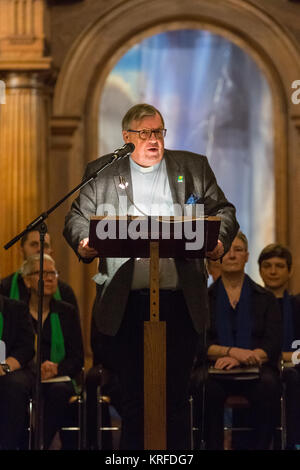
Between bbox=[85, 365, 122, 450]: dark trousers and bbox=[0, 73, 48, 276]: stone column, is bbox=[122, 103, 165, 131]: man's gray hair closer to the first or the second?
bbox=[85, 365, 122, 450]: dark trousers

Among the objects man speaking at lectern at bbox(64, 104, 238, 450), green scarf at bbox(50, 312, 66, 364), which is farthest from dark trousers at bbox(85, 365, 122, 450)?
man speaking at lectern at bbox(64, 104, 238, 450)

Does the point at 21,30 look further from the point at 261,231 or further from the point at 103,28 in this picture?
the point at 261,231

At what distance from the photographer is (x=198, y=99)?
31.3 ft

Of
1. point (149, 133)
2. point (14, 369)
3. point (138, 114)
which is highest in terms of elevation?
point (138, 114)

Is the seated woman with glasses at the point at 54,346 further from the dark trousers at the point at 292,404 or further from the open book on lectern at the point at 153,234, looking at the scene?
the open book on lectern at the point at 153,234

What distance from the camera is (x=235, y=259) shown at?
699cm

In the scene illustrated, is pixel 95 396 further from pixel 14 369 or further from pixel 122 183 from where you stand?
pixel 122 183

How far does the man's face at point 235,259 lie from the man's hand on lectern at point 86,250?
2.11m

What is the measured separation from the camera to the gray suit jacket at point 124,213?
508 centimetres

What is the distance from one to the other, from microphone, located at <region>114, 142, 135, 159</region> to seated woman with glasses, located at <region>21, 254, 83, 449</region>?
6.62 ft

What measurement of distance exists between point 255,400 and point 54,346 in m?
1.35

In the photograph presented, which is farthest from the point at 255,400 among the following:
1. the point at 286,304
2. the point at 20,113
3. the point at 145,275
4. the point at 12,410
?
the point at 20,113

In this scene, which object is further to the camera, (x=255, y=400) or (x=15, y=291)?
(x=15, y=291)

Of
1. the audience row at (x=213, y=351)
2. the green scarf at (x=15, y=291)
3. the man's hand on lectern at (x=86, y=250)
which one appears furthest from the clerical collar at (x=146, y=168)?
the green scarf at (x=15, y=291)
